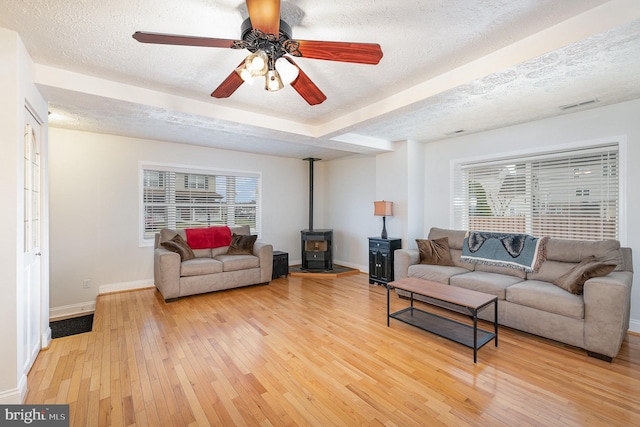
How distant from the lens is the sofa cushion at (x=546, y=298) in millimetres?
2627

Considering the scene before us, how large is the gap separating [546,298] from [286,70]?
10.3 ft

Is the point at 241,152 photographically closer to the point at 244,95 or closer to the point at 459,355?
the point at 244,95

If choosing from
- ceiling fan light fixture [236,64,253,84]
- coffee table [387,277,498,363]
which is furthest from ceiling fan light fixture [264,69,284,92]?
coffee table [387,277,498,363]

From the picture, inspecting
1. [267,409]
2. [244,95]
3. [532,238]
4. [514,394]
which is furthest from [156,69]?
[532,238]

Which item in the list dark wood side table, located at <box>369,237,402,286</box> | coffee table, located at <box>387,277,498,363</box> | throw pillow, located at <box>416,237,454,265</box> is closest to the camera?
coffee table, located at <box>387,277,498,363</box>

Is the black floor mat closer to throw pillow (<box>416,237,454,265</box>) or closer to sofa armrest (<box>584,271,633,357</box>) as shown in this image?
throw pillow (<box>416,237,454,265</box>)

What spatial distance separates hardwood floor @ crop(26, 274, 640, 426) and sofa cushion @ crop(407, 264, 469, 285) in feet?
2.66

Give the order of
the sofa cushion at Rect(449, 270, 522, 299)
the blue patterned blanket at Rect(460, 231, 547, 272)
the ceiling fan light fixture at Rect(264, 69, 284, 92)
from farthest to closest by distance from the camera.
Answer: the blue patterned blanket at Rect(460, 231, 547, 272) < the sofa cushion at Rect(449, 270, 522, 299) < the ceiling fan light fixture at Rect(264, 69, 284, 92)

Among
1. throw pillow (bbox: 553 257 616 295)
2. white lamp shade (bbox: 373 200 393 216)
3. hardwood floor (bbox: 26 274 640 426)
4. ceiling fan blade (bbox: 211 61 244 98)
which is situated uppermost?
ceiling fan blade (bbox: 211 61 244 98)

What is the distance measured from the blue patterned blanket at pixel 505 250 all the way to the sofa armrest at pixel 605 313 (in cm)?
82

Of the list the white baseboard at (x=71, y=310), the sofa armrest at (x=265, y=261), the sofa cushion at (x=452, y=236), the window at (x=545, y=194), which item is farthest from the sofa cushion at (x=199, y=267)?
the window at (x=545, y=194)

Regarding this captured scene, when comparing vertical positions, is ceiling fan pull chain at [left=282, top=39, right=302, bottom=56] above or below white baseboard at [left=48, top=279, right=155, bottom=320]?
above

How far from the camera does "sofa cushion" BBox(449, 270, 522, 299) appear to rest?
3.14 m

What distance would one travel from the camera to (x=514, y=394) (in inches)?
79.7
